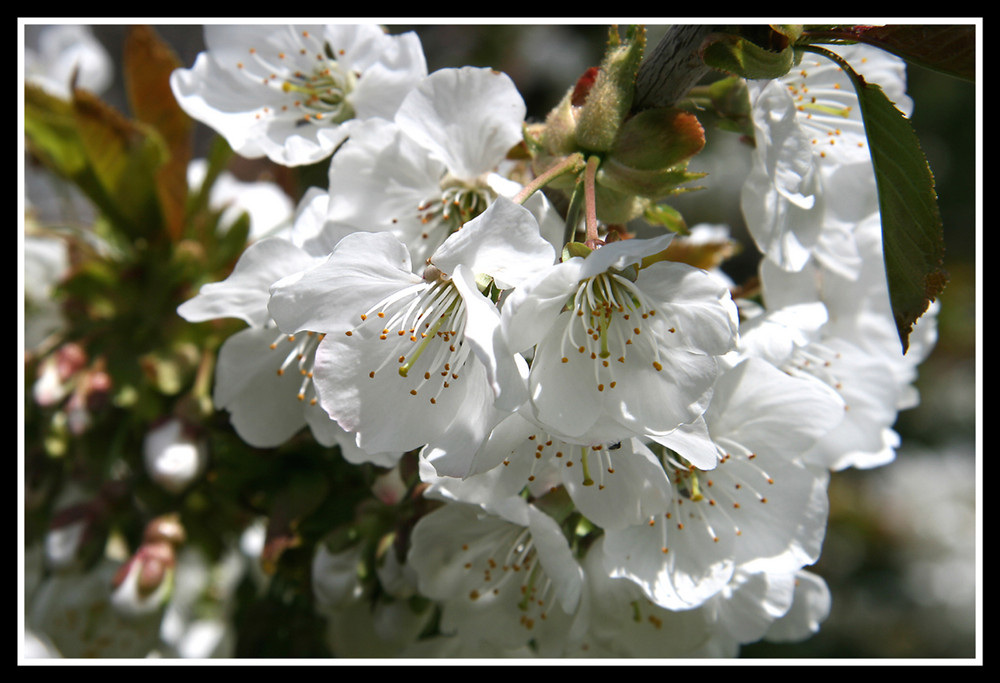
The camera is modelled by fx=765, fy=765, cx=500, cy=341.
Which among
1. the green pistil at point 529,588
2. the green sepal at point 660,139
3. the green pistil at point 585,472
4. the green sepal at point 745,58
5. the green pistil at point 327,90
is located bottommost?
the green pistil at point 529,588

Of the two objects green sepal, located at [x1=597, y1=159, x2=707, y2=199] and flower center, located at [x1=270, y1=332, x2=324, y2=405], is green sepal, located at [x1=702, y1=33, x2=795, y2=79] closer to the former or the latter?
green sepal, located at [x1=597, y1=159, x2=707, y2=199]

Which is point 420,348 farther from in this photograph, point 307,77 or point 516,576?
point 307,77

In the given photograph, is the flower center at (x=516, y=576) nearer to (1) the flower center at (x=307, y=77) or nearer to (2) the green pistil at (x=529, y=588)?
(2) the green pistil at (x=529, y=588)

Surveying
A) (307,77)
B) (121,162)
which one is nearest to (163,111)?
(121,162)

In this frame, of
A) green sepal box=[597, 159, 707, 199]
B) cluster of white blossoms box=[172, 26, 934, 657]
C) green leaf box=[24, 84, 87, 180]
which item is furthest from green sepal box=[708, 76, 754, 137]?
green leaf box=[24, 84, 87, 180]

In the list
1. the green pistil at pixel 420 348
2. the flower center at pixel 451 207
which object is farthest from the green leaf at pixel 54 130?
the green pistil at pixel 420 348

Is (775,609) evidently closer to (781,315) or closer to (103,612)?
(781,315)

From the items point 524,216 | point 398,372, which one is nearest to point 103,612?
point 398,372
